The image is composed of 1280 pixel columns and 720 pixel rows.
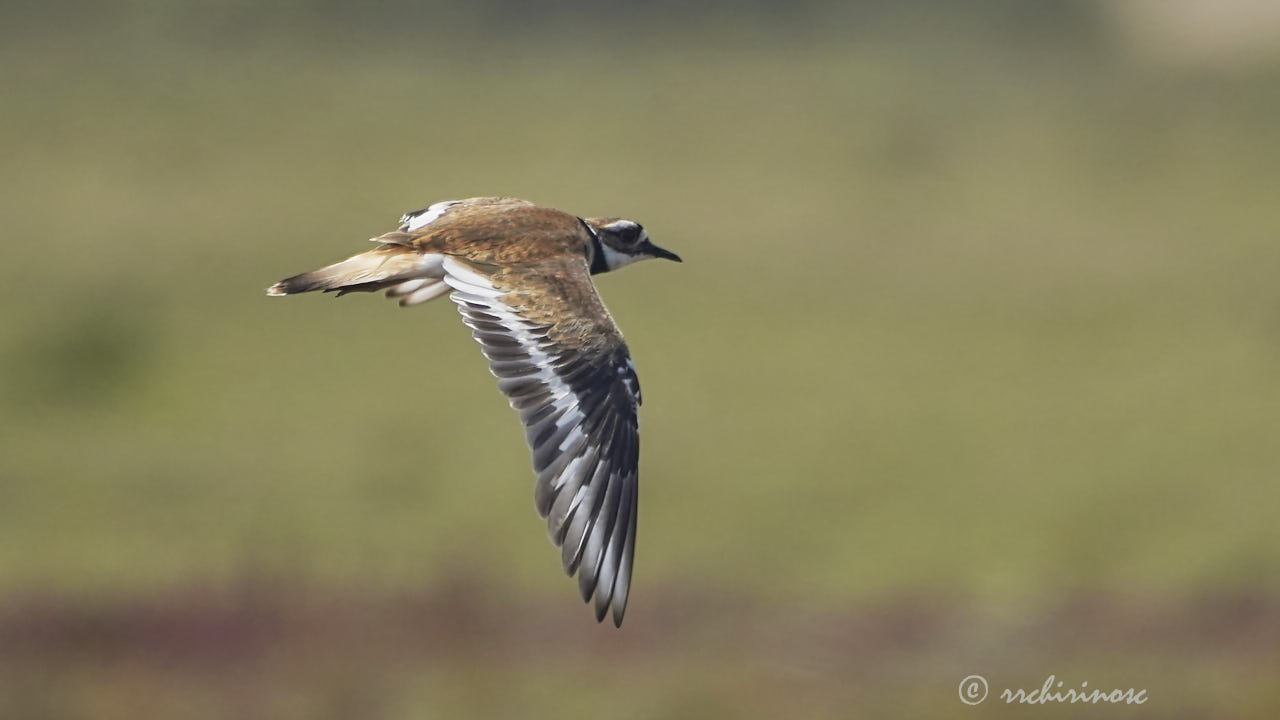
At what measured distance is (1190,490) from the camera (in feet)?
102

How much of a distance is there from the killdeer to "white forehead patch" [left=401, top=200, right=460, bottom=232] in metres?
0.07

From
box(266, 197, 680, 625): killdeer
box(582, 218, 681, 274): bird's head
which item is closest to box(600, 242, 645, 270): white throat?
box(582, 218, 681, 274): bird's head

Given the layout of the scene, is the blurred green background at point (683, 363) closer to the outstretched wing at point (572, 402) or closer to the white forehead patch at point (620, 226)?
the white forehead patch at point (620, 226)

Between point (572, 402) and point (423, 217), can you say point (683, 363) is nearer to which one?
point (423, 217)

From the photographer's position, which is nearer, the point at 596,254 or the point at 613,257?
the point at 596,254

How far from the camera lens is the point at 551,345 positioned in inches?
398

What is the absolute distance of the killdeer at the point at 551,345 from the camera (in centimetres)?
980

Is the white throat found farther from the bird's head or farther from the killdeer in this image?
the killdeer

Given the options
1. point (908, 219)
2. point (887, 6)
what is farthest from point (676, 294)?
point (887, 6)

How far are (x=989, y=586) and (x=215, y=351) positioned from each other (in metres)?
16.5

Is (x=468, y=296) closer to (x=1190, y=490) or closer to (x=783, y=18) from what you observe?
(x=1190, y=490)

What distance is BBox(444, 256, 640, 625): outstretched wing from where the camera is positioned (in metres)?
9.79

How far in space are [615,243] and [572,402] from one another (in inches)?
82.0

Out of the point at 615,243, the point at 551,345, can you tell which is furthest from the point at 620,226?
the point at 551,345
